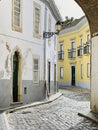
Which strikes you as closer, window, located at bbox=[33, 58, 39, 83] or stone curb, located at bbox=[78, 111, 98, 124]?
stone curb, located at bbox=[78, 111, 98, 124]

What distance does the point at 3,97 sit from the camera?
1533 centimetres

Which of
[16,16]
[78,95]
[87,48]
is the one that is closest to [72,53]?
[87,48]

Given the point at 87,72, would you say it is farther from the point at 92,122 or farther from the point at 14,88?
the point at 92,122

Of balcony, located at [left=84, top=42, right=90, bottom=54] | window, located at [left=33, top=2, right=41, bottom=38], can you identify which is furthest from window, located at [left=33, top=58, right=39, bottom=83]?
balcony, located at [left=84, top=42, right=90, bottom=54]

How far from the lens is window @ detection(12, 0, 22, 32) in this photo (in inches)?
650

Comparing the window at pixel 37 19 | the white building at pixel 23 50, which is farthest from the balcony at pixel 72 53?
the window at pixel 37 19

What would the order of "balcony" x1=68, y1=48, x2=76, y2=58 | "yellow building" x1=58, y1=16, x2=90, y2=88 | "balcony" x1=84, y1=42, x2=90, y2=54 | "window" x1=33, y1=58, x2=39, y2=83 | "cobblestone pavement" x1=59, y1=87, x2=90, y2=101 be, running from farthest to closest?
"balcony" x1=68, y1=48, x2=76, y2=58 < "yellow building" x1=58, y1=16, x2=90, y2=88 < "balcony" x1=84, y1=42, x2=90, y2=54 < "cobblestone pavement" x1=59, y1=87, x2=90, y2=101 < "window" x1=33, y1=58, x2=39, y2=83

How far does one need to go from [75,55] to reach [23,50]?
952 inches

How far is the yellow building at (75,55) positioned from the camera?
3672 centimetres

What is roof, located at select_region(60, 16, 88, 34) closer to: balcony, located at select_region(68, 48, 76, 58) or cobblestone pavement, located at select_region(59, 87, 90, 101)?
balcony, located at select_region(68, 48, 76, 58)

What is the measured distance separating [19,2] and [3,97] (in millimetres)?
4619

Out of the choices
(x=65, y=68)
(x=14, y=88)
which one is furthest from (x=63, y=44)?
(x=14, y=88)

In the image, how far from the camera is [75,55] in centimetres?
4141

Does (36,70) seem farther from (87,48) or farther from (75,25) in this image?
(75,25)
